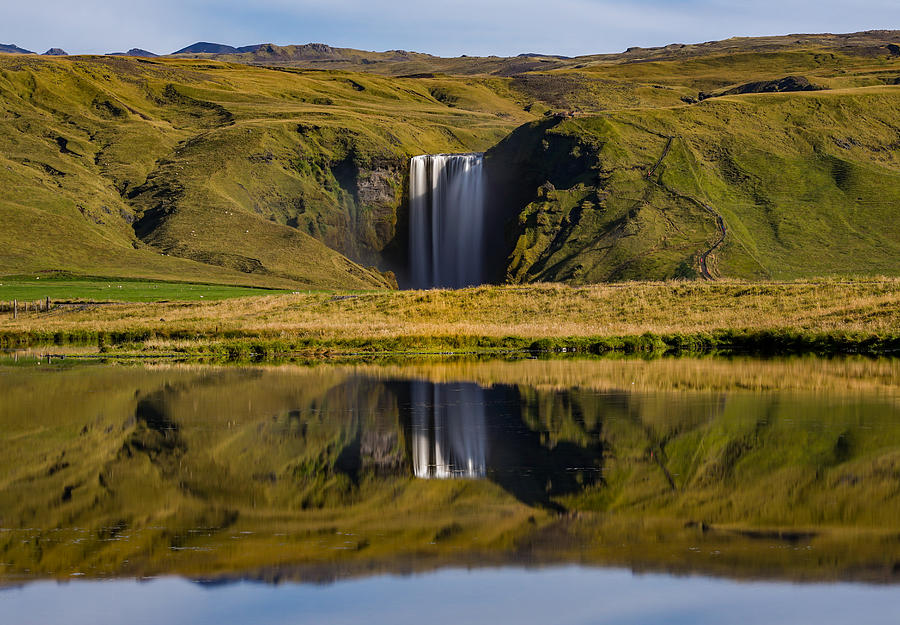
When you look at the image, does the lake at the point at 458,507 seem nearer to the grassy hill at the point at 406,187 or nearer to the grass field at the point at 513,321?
the grass field at the point at 513,321

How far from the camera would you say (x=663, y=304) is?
64812 mm

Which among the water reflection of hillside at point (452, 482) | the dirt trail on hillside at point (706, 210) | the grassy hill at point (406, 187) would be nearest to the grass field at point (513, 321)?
the water reflection of hillside at point (452, 482)

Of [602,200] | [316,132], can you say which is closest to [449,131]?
[316,132]

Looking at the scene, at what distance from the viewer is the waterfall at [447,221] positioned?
121562 millimetres

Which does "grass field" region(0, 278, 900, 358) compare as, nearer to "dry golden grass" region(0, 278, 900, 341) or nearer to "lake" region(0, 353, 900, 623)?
"dry golden grass" region(0, 278, 900, 341)

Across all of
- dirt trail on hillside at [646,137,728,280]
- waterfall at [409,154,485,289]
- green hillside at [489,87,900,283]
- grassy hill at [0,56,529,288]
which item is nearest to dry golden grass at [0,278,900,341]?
dirt trail on hillside at [646,137,728,280]

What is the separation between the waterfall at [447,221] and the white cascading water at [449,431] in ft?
284

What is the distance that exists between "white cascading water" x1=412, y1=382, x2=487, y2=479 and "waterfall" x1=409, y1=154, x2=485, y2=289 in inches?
3411

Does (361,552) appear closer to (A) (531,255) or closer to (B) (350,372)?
(B) (350,372)

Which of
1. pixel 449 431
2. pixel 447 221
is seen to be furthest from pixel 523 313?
pixel 447 221

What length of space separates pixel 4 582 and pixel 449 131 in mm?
159853

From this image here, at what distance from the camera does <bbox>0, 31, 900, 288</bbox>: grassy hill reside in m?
99.4

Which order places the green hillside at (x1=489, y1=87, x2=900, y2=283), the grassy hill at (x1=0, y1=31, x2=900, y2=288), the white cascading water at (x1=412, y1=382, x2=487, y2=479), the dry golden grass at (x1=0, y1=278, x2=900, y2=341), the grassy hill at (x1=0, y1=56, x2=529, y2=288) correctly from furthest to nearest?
1. the grassy hill at (x1=0, y1=56, x2=529, y2=288)
2. the grassy hill at (x1=0, y1=31, x2=900, y2=288)
3. the green hillside at (x1=489, y1=87, x2=900, y2=283)
4. the dry golden grass at (x1=0, y1=278, x2=900, y2=341)
5. the white cascading water at (x1=412, y1=382, x2=487, y2=479)

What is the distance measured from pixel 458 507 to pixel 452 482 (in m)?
2.20
